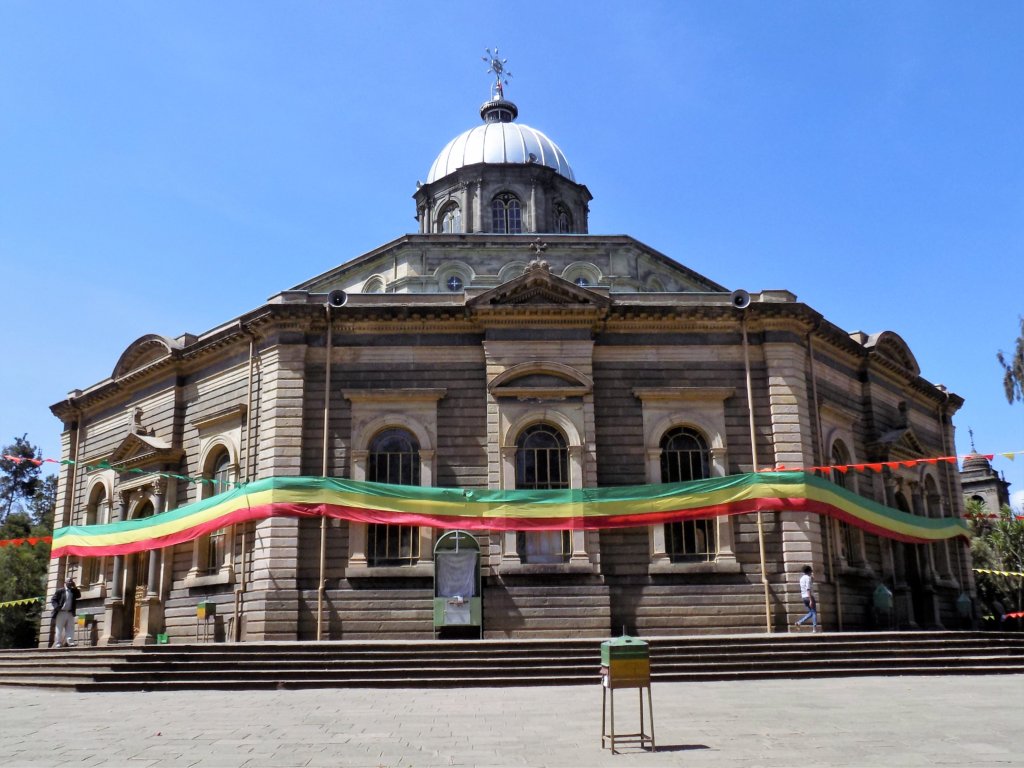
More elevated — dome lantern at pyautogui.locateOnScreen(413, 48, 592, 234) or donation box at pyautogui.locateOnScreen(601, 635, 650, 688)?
dome lantern at pyautogui.locateOnScreen(413, 48, 592, 234)

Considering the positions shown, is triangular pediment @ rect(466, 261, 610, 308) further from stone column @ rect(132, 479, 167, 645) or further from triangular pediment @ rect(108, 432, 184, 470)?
stone column @ rect(132, 479, 167, 645)

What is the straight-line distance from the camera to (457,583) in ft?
72.5

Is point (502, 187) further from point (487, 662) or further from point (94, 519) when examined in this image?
point (487, 662)

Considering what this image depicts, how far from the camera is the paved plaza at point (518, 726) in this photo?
9.45 m

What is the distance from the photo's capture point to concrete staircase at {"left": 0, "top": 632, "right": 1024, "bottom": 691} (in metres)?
17.4

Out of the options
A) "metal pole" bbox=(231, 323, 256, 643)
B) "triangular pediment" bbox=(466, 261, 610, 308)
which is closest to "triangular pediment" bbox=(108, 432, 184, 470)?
"metal pole" bbox=(231, 323, 256, 643)

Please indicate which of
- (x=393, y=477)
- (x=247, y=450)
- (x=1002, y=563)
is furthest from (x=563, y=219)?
(x=1002, y=563)

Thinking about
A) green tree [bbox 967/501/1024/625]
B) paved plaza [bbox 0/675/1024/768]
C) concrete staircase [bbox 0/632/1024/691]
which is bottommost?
paved plaza [bbox 0/675/1024/768]

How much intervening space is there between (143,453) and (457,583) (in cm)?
1085

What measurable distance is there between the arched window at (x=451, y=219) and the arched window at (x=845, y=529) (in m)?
14.7

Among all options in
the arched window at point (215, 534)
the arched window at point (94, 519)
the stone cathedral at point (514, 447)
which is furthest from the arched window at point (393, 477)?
the arched window at point (94, 519)

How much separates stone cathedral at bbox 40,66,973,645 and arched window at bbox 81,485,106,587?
8.00 ft

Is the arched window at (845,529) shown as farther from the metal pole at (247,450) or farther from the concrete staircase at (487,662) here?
the metal pole at (247,450)

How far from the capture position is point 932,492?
3155 centimetres
